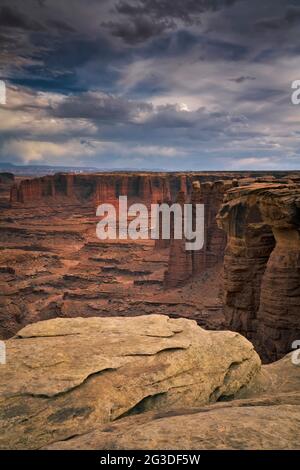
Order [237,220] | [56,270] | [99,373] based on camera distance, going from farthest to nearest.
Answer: [56,270], [237,220], [99,373]

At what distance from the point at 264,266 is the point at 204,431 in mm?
14527

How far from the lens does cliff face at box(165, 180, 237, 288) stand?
4178cm

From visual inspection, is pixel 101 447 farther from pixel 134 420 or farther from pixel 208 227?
pixel 208 227

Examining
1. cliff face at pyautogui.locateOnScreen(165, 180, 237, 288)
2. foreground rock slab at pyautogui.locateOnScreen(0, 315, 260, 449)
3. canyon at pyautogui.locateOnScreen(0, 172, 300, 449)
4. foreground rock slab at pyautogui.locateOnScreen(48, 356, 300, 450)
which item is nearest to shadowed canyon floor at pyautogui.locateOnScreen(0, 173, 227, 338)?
canyon at pyautogui.locateOnScreen(0, 172, 300, 449)

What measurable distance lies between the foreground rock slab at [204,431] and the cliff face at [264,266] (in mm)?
10182

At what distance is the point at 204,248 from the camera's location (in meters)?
43.5

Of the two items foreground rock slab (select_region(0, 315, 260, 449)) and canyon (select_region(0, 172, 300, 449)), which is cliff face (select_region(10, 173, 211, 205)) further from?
foreground rock slab (select_region(0, 315, 260, 449))

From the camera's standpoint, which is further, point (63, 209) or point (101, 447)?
point (63, 209)

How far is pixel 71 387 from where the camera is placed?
768 centimetres

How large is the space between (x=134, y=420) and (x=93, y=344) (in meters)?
2.95

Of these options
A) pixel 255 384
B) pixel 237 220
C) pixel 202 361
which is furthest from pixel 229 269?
pixel 202 361

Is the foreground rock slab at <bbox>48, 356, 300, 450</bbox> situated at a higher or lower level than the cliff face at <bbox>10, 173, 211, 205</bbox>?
lower

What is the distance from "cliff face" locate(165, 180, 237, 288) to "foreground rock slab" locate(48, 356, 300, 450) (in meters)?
32.9
